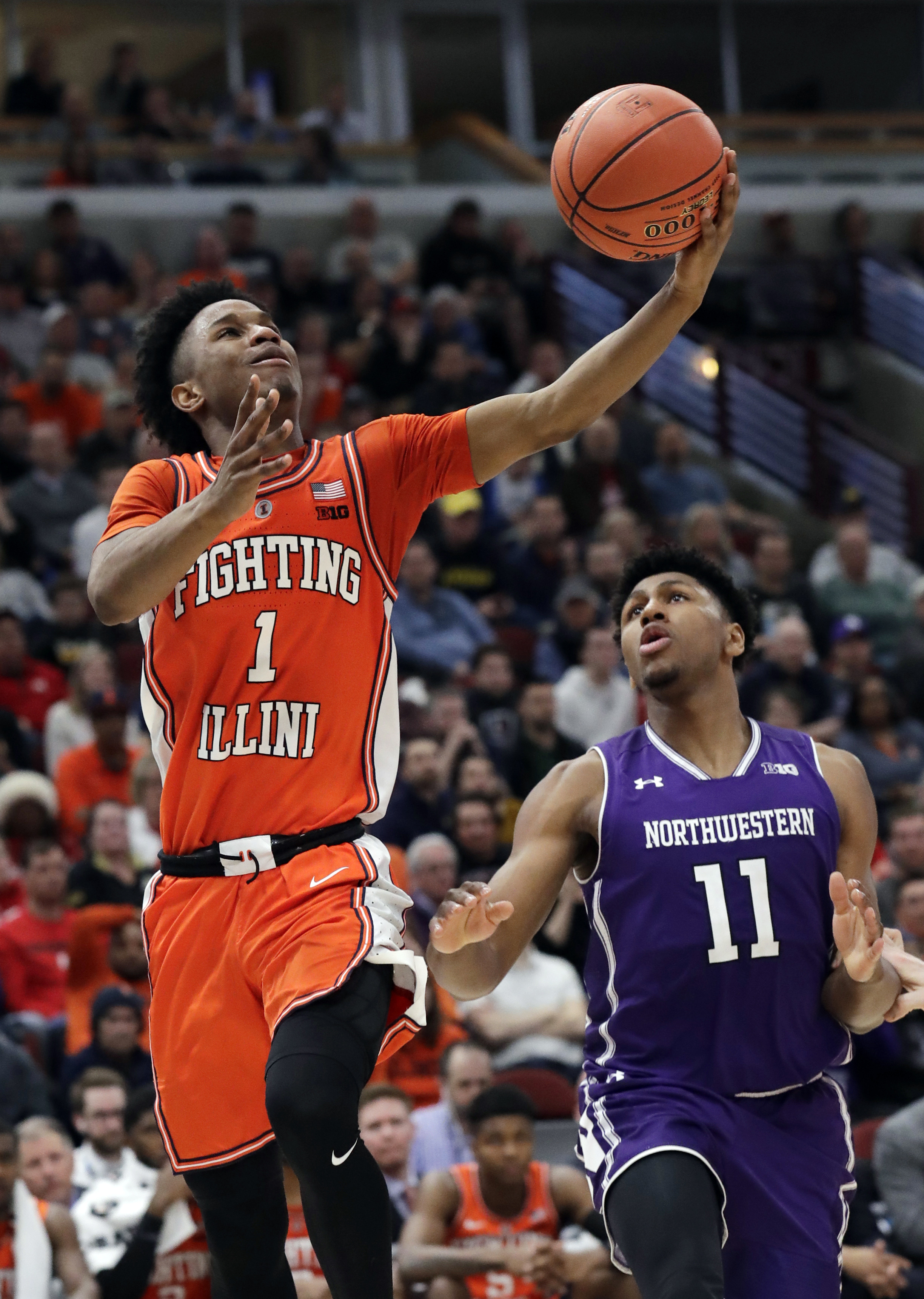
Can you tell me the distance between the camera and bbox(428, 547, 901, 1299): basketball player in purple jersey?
4434 millimetres

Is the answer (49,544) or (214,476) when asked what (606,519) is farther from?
(214,476)

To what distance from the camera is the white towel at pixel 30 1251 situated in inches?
283

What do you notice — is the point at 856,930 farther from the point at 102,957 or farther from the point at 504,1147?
Answer: the point at 102,957

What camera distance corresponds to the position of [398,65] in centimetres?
2053

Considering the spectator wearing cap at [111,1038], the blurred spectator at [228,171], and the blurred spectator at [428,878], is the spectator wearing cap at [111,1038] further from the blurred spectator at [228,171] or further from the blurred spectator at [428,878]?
the blurred spectator at [228,171]

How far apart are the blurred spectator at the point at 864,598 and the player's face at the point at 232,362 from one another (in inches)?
392

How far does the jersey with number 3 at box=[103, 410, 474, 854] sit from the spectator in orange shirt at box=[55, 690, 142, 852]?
19.4 ft

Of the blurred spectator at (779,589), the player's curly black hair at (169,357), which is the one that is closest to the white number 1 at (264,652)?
the player's curly black hair at (169,357)

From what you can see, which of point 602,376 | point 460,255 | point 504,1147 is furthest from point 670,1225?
point 460,255

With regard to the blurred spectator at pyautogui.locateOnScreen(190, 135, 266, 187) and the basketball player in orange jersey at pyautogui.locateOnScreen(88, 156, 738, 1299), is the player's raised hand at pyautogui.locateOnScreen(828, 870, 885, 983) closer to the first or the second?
the basketball player in orange jersey at pyautogui.locateOnScreen(88, 156, 738, 1299)

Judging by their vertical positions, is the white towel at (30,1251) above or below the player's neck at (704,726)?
below

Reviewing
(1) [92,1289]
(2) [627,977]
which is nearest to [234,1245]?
(2) [627,977]

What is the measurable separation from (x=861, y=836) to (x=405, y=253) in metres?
13.1

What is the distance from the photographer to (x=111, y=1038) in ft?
27.6
